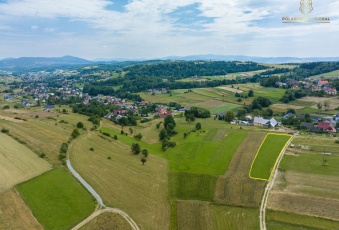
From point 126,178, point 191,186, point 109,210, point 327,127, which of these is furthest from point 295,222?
point 327,127

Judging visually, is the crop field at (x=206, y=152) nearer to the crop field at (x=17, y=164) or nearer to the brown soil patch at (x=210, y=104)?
the crop field at (x=17, y=164)

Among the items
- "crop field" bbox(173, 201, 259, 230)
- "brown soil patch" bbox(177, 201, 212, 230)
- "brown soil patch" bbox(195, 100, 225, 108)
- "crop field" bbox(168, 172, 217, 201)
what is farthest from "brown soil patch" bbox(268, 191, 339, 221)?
"brown soil patch" bbox(195, 100, 225, 108)

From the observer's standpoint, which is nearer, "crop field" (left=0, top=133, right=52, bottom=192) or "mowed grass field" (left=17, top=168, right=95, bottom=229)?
"mowed grass field" (left=17, top=168, right=95, bottom=229)

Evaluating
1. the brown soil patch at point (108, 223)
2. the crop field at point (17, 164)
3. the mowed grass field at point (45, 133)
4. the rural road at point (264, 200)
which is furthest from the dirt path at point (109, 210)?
the mowed grass field at point (45, 133)

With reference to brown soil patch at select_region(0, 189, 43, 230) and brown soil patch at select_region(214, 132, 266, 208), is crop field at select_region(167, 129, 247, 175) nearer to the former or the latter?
brown soil patch at select_region(214, 132, 266, 208)

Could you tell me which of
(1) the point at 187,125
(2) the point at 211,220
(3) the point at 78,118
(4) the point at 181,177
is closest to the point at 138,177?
(4) the point at 181,177

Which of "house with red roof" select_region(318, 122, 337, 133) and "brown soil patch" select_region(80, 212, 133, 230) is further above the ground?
"house with red roof" select_region(318, 122, 337, 133)

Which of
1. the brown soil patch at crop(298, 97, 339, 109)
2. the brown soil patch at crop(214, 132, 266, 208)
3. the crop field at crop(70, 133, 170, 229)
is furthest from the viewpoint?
the brown soil patch at crop(298, 97, 339, 109)

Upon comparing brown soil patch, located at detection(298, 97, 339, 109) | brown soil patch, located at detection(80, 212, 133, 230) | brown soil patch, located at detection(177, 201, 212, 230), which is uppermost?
brown soil patch, located at detection(298, 97, 339, 109)
